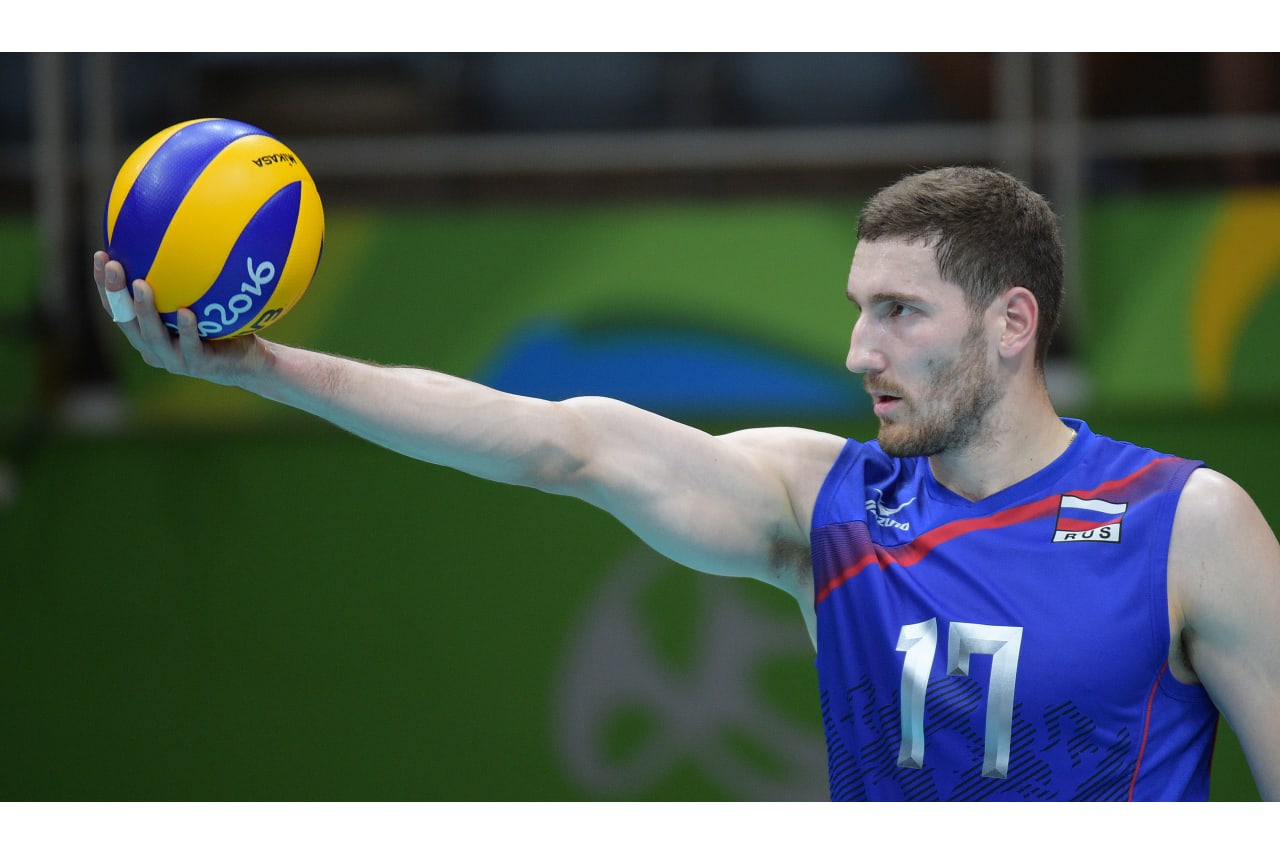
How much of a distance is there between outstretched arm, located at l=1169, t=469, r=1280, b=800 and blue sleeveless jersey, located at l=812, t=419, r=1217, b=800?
1.7 inches

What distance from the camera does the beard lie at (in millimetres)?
2723

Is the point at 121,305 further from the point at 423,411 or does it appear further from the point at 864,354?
the point at 864,354

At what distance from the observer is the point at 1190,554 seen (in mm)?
2598

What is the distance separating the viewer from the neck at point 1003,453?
2.80 m

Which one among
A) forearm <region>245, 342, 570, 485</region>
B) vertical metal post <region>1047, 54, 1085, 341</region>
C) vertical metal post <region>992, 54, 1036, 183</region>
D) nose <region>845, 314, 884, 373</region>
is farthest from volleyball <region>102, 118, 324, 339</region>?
vertical metal post <region>992, 54, 1036, 183</region>

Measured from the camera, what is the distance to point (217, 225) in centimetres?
256

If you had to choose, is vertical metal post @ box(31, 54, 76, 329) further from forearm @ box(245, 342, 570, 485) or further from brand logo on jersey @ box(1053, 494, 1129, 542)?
brand logo on jersey @ box(1053, 494, 1129, 542)

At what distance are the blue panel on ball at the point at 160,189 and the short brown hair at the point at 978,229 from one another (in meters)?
1.31

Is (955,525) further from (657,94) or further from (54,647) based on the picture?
(657,94)

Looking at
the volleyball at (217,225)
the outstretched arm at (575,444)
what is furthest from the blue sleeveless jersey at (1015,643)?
the volleyball at (217,225)

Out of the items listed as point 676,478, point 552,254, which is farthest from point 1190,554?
point 552,254

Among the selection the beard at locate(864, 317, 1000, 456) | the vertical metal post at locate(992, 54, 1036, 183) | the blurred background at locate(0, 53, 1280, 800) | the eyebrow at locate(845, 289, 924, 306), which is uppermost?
the vertical metal post at locate(992, 54, 1036, 183)

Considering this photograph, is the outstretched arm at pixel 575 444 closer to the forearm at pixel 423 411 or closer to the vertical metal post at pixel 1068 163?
the forearm at pixel 423 411

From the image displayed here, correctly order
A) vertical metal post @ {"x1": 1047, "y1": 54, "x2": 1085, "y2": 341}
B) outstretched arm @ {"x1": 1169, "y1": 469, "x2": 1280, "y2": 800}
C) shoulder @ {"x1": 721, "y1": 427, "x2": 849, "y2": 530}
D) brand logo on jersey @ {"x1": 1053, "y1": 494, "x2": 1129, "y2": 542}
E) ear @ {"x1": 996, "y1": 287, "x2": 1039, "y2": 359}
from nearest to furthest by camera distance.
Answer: outstretched arm @ {"x1": 1169, "y1": 469, "x2": 1280, "y2": 800} → brand logo on jersey @ {"x1": 1053, "y1": 494, "x2": 1129, "y2": 542} → ear @ {"x1": 996, "y1": 287, "x2": 1039, "y2": 359} → shoulder @ {"x1": 721, "y1": 427, "x2": 849, "y2": 530} → vertical metal post @ {"x1": 1047, "y1": 54, "x2": 1085, "y2": 341}
